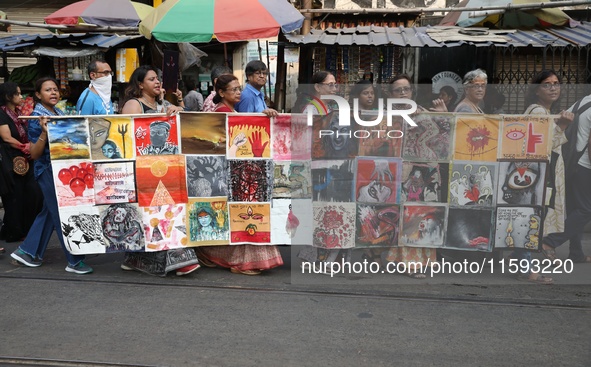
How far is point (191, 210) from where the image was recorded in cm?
611

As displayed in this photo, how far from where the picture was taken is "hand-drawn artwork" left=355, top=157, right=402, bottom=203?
19.9 feet

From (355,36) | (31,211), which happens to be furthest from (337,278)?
(355,36)

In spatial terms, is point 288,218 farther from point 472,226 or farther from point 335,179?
point 472,226

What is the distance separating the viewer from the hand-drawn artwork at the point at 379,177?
606 centimetres

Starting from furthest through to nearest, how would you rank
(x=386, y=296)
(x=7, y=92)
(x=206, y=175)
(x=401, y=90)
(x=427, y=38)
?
(x=427, y=38)
(x=7, y=92)
(x=401, y=90)
(x=206, y=175)
(x=386, y=296)

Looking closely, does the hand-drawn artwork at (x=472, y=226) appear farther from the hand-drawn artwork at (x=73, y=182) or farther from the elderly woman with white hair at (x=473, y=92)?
the hand-drawn artwork at (x=73, y=182)

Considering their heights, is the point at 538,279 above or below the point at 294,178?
below

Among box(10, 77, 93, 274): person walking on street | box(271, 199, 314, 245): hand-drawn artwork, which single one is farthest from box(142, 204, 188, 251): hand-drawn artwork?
box(271, 199, 314, 245): hand-drawn artwork

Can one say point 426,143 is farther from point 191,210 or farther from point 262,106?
point 191,210

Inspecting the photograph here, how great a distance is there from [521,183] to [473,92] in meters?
0.96

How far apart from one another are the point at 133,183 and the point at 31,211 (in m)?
2.48

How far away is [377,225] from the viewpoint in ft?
20.1

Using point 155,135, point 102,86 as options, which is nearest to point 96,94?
point 102,86

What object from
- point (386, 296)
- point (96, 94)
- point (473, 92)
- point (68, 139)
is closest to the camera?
point (386, 296)
